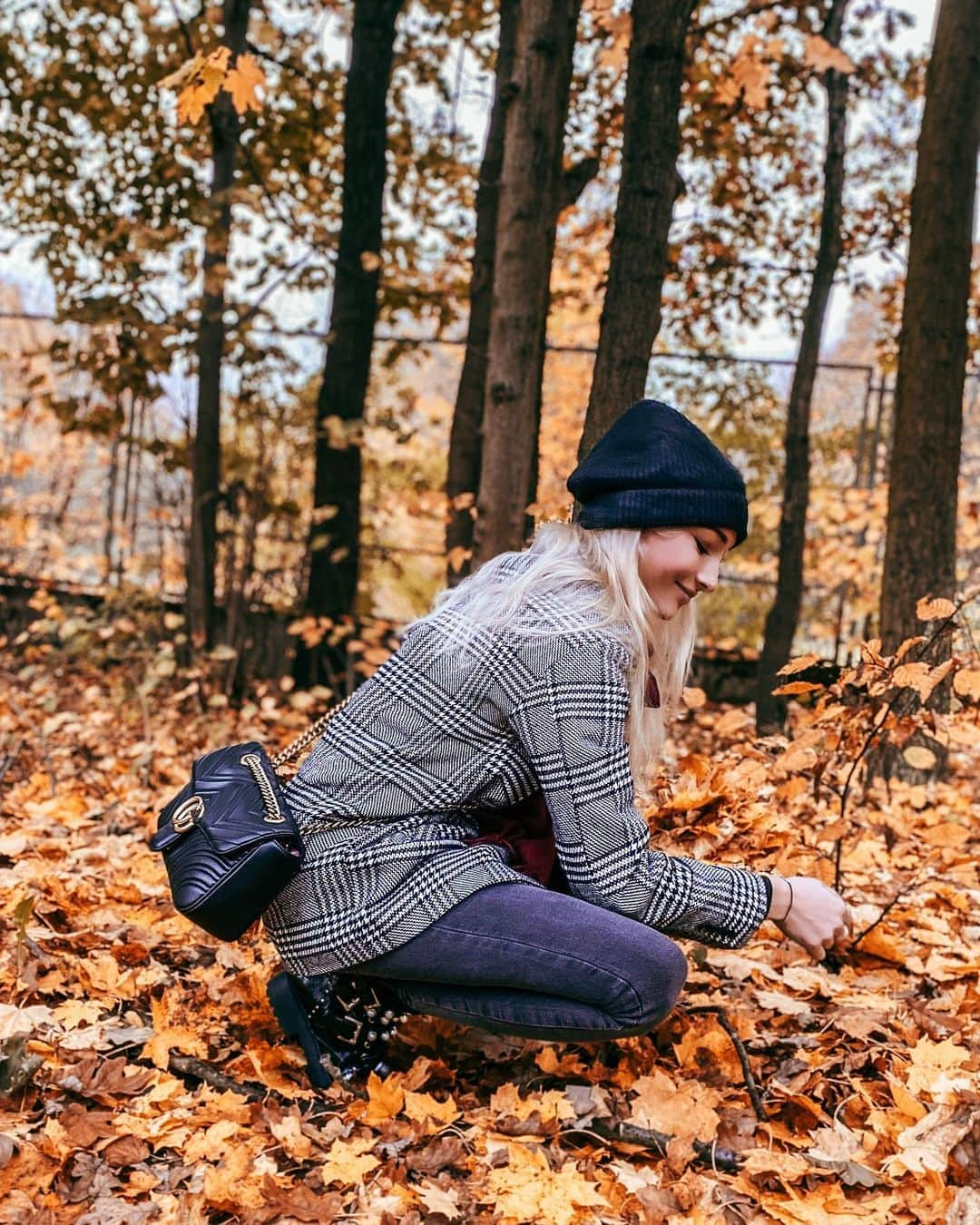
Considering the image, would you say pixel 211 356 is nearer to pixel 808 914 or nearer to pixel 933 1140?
pixel 808 914

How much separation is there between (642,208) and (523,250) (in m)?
0.60

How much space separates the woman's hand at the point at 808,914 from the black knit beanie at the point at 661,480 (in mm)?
734

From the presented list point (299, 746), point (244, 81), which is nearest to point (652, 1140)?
point (299, 746)

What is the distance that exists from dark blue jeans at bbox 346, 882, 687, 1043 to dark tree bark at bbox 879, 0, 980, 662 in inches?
122

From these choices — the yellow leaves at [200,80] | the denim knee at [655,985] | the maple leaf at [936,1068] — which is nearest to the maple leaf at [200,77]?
the yellow leaves at [200,80]

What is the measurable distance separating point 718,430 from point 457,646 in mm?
7270

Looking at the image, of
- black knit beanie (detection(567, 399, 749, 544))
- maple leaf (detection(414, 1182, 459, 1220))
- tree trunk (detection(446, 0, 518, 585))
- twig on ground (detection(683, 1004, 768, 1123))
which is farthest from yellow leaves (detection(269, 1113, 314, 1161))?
tree trunk (detection(446, 0, 518, 585))

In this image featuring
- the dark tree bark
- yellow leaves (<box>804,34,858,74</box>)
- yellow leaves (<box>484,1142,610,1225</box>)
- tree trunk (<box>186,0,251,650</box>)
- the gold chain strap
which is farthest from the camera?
tree trunk (<box>186,0,251,650</box>)

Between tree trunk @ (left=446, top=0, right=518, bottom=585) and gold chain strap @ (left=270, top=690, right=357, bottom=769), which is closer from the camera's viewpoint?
gold chain strap @ (left=270, top=690, right=357, bottom=769)

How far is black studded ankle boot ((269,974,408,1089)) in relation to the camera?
2.51 m

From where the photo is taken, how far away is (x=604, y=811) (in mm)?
2254

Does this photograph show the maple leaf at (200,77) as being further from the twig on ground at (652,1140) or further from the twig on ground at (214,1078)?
the twig on ground at (652,1140)

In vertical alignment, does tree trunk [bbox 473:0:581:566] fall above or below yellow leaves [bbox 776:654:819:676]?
above

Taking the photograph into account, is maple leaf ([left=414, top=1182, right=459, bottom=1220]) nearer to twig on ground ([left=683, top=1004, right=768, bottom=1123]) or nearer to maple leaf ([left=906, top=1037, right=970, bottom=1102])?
twig on ground ([left=683, top=1004, right=768, bottom=1123])
